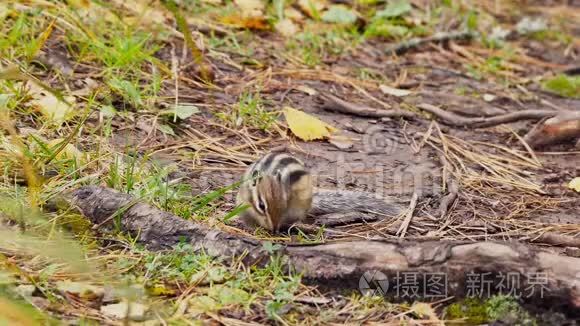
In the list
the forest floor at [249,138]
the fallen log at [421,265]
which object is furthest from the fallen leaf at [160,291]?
the fallen log at [421,265]

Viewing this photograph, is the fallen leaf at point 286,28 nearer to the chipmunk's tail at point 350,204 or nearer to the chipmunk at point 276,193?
the chipmunk's tail at point 350,204

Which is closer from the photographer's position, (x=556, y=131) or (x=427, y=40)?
(x=556, y=131)

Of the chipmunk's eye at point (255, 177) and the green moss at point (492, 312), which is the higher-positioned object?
the chipmunk's eye at point (255, 177)

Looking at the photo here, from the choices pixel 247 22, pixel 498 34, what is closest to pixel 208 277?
pixel 247 22

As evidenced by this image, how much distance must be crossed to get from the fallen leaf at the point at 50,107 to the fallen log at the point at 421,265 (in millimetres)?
1351

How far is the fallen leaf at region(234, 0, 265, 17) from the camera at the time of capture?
669cm

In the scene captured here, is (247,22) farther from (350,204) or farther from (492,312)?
(492,312)

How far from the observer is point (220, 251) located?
11.5 ft

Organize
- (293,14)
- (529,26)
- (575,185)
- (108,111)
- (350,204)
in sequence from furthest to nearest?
(529,26) → (293,14) → (575,185) → (108,111) → (350,204)

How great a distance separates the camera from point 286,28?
21.9 ft

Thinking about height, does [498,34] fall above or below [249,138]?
above

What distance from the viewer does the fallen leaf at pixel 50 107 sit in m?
4.57

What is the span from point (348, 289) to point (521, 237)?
113 cm

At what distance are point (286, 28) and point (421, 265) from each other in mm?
3681
